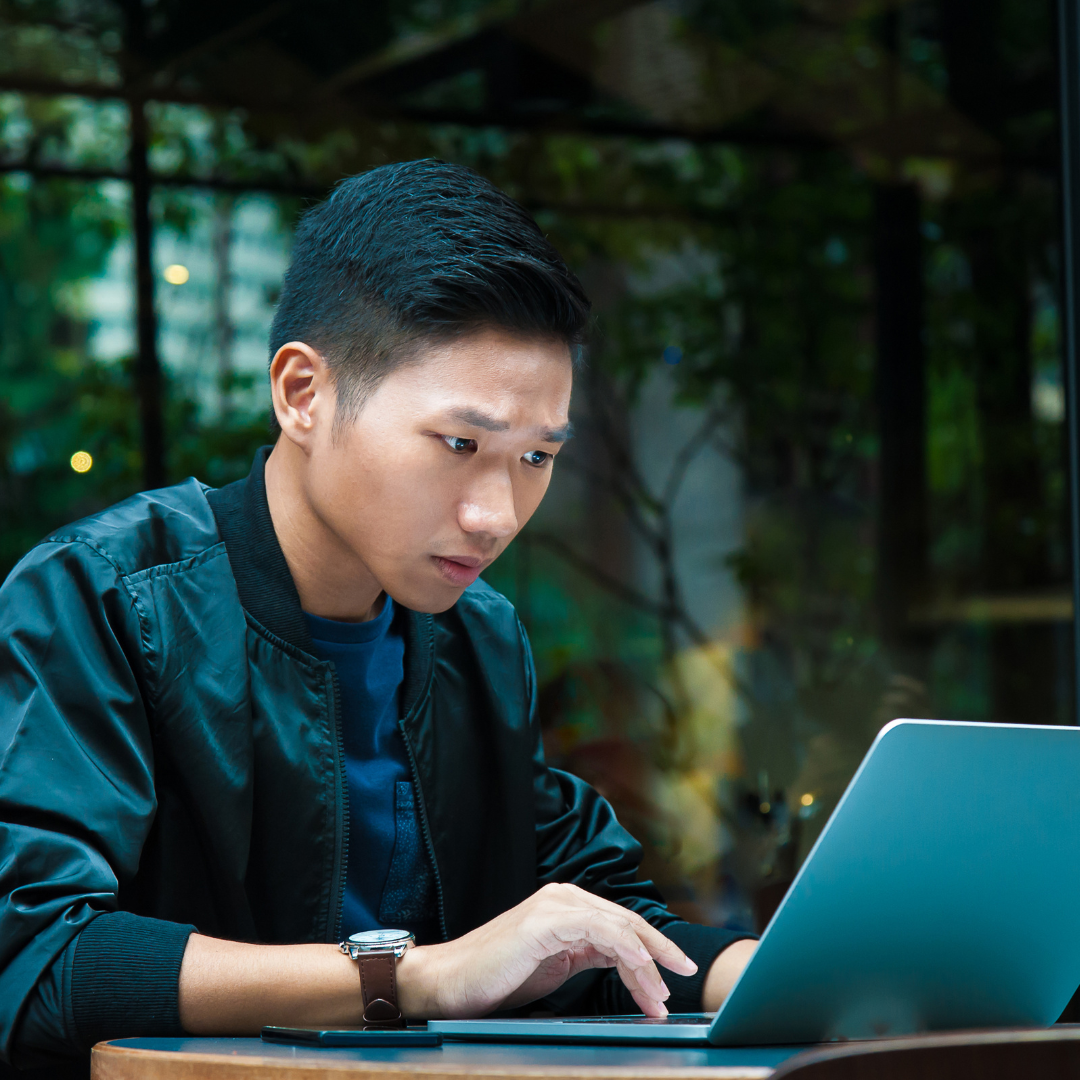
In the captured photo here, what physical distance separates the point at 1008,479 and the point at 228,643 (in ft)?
8.75

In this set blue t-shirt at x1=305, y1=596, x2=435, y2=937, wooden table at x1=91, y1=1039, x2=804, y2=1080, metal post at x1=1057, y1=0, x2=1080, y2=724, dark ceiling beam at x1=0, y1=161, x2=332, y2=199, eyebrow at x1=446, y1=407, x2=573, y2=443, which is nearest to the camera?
wooden table at x1=91, y1=1039, x2=804, y2=1080

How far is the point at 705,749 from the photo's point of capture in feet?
10.4

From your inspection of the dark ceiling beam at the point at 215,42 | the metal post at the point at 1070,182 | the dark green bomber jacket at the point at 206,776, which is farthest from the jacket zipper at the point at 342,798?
the dark ceiling beam at the point at 215,42

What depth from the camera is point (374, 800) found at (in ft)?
4.20

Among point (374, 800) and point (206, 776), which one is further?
point (374, 800)

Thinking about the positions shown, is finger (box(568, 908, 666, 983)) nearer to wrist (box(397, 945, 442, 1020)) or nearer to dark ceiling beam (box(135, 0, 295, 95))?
wrist (box(397, 945, 442, 1020))

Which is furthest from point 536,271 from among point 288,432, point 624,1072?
point 624,1072

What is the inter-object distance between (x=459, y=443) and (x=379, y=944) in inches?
15.3

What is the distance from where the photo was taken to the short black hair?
109 cm

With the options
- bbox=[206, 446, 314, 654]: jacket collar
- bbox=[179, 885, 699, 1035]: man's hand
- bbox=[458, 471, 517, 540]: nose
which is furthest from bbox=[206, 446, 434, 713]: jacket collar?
bbox=[179, 885, 699, 1035]: man's hand

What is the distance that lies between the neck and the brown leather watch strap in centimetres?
41

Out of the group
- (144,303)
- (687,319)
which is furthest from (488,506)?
(687,319)

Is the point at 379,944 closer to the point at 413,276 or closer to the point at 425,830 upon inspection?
the point at 425,830

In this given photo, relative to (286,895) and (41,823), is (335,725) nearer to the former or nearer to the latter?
(286,895)
